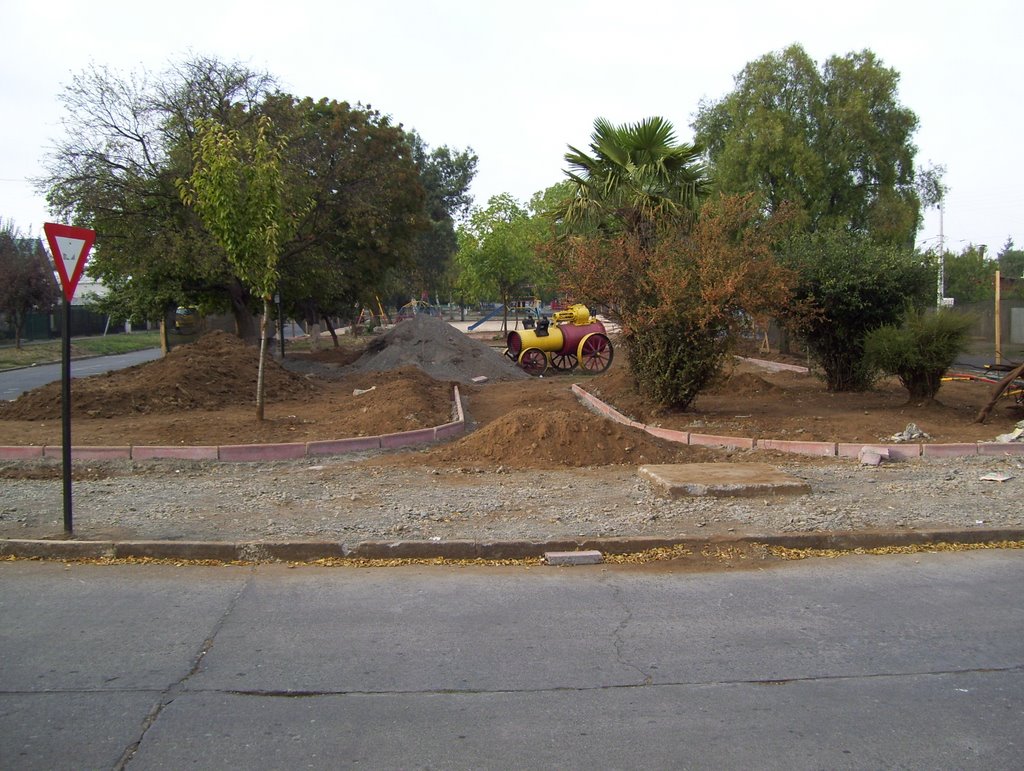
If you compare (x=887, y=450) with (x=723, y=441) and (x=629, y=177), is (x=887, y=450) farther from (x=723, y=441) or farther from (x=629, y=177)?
(x=629, y=177)

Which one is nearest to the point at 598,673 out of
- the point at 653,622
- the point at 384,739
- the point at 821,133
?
the point at 653,622

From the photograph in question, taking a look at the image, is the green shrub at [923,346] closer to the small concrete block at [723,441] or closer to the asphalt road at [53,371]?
the small concrete block at [723,441]

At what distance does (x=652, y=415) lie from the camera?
44.9 feet

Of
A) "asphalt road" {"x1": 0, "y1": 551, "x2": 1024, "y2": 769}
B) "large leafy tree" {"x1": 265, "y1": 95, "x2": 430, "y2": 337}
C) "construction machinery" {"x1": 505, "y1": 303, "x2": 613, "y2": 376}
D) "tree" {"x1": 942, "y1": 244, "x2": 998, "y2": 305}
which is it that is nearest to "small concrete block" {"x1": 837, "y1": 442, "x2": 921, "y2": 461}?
"asphalt road" {"x1": 0, "y1": 551, "x2": 1024, "y2": 769}

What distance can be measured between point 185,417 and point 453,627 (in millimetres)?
10103

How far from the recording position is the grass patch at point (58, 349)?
3416cm

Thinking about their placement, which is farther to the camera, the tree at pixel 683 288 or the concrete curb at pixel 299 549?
the tree at pixel 683 288

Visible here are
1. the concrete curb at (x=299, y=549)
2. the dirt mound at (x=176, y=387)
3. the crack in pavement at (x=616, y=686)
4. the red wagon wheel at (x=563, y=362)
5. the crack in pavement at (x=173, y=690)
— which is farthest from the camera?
the red wagon wheel at (x=563, y=362)

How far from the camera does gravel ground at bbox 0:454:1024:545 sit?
7.63m

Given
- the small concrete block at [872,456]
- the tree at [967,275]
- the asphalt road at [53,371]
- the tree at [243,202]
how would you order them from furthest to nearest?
1. the tree at [967,275]
2. the asphalt road at [53,371]
3. the tree at [243,202]
4. the small concrete block at [872,456]

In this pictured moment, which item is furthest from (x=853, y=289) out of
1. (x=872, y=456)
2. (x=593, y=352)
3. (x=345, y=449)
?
(x=593, y=352)

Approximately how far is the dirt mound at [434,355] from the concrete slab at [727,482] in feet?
41.5

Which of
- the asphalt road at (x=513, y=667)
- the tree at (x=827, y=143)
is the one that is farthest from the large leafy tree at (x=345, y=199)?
the asphalt road at (x=513, y=667)

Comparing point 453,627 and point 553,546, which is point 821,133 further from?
point 453,627
